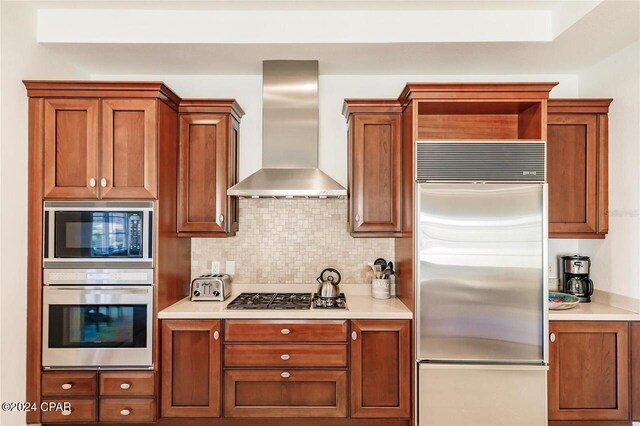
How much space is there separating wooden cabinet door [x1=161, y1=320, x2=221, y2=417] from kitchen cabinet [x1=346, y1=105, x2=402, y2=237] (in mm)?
1227

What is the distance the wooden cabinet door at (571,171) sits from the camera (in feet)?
9.31

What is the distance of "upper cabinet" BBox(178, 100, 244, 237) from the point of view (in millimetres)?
2904

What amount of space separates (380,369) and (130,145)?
6.88 feet

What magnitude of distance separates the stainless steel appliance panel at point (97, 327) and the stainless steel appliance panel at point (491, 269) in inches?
70.9

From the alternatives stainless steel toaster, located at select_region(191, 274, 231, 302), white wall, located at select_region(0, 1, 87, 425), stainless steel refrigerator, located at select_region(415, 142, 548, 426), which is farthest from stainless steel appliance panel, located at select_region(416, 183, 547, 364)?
white wall, located at select_region(0, 1, 87, 425)

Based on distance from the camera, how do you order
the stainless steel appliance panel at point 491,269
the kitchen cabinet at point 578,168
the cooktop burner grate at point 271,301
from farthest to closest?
the kitchen cabinet at point 578,168 < the cooktop burner grate at point 271,301 < the stainless steel appliance panel at point 491,269

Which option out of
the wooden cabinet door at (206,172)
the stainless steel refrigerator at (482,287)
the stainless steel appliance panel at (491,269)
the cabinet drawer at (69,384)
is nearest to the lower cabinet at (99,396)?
the cabinet drawer at (69,384)

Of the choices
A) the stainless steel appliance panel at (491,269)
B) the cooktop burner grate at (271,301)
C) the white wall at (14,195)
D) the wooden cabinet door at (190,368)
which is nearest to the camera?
the white wall at (14,195)

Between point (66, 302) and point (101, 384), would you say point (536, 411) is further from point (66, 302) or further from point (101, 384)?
point (66, 302)

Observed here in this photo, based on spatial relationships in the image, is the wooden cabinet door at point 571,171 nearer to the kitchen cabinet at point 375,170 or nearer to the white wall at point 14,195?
the kitchen cabinet at point 375,170

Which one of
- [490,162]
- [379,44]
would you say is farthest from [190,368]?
[379,44]

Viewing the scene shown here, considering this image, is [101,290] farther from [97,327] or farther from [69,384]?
[69,384]

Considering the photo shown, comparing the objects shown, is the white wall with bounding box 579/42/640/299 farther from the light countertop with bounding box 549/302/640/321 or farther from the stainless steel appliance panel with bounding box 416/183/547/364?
the stainless steel appliance panel with bounding box 416/183/547/364

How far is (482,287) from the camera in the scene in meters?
2.46
